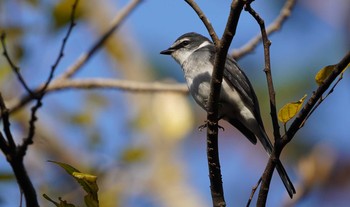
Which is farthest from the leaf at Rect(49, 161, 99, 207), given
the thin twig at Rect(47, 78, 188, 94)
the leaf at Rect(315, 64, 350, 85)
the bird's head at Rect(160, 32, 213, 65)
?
the bird's head at Rect(160, 32, 213, 65)

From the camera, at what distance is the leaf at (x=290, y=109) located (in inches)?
104

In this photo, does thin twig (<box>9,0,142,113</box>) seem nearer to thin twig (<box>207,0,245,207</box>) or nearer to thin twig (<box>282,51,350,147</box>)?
thin twig (<box>207,0,245,207</box>)

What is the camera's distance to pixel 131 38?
10.0 metres

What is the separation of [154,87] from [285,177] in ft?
4.82

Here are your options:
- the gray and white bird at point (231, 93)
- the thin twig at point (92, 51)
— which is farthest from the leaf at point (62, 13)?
the gray and white bird at point (231, 93)

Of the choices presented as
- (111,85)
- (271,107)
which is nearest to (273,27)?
(111,85)

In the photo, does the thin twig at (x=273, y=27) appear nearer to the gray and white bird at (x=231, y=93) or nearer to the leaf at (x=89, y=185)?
the gray and white bird at (x=231, y=93)

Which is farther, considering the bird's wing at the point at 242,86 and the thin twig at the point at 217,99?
the bird's wing at the point at 242,86

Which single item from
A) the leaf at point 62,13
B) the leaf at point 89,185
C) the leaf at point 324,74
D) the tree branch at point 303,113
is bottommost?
the leaf at point 89,185

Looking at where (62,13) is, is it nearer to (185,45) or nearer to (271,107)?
(185,45)

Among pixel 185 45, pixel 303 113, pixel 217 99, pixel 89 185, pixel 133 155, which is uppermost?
pixel 185 45

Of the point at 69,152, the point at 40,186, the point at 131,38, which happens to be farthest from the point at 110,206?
the point at 131,38

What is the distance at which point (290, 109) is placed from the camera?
265 centimetres

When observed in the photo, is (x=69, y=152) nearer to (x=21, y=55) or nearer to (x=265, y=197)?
(x=21, y=55)
